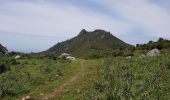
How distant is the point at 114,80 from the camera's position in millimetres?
32438

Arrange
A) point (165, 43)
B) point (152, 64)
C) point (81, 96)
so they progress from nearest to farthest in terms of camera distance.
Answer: point (81, 96), point (152, 64), point (165, 43)

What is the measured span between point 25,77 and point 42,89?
7445 millimetres

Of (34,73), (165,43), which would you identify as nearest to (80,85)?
(34,73)

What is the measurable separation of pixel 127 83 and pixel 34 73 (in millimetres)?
18544

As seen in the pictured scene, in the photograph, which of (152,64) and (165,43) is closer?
(152,64)

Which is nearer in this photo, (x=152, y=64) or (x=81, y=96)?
(x=81, y=96)

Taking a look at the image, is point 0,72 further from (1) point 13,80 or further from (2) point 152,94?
(2) point 152,94

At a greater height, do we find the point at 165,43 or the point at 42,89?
the point at 165,43

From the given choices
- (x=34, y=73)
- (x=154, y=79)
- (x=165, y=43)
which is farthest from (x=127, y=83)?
(x=165, y=43)

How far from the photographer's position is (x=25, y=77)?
42344mm

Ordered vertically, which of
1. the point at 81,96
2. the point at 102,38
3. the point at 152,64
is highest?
the point at 102,38

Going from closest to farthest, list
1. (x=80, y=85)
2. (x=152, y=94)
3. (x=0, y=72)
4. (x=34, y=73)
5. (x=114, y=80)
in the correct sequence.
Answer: (x=152, y=94) → (x=114, y=80) → (x=80, y=85) → (x=34, y=73) → (x=0, y=72)

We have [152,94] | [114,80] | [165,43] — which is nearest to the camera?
[152,94]

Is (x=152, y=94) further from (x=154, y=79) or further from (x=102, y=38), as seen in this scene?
(x=102, y=38)
